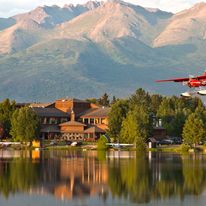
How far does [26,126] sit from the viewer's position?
473 feet

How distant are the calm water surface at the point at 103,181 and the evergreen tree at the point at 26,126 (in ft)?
110

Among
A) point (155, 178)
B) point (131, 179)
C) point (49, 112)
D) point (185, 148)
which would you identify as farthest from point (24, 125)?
point (131, 179)

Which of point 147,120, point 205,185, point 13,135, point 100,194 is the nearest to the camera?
point 100,194

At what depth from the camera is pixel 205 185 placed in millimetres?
74562

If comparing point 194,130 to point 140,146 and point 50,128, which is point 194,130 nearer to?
point 140,146

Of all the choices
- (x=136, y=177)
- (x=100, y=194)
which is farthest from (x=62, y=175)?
(x=100, y=194)

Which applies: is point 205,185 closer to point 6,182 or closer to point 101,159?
point 6,182

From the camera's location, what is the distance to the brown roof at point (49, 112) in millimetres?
174950

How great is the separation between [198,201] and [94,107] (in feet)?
400

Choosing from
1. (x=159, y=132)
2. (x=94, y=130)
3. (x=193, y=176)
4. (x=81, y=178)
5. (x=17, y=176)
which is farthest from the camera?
(x=94, y=130)

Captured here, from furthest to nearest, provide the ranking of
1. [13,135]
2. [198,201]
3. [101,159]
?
[13,135] → [101,159] → [198,201]

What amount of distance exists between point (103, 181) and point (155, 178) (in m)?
6.21

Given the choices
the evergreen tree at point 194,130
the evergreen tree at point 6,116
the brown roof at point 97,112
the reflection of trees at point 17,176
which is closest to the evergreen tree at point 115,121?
the evergreen tree at point 194,130

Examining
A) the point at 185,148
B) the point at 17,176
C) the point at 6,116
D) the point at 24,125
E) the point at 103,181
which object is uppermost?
the point at 6,116
